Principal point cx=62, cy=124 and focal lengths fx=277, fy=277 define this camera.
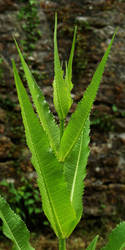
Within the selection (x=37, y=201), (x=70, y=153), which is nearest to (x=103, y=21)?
(x=37, y=201)

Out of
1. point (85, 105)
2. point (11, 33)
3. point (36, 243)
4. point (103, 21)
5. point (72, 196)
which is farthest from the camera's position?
point (103, 21)

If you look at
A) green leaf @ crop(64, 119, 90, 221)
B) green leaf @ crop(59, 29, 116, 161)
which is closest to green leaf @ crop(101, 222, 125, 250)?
green leaf @ crop(64, 119, 90, 221)

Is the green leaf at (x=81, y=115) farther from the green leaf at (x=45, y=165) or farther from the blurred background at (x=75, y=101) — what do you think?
the blurred background at (x=75, y=101)

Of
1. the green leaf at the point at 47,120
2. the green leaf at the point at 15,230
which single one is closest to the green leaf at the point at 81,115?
the green leaf at the point at 47,120

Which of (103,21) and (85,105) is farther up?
(85,105)

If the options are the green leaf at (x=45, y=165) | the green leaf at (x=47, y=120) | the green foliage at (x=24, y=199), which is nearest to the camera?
the green leaf at (x=45, y=165)

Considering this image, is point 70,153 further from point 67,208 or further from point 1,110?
point 1,110
